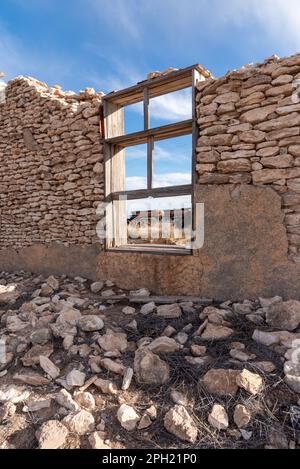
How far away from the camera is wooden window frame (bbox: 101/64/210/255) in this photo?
351cm

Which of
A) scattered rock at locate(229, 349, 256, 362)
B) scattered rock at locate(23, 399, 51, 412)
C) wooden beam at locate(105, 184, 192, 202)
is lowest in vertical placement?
scattered rock at locate(23, 399, 51, 412)

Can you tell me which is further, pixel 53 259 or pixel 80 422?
pixel 53 259

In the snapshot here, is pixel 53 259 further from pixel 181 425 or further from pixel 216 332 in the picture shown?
pixel 181 425

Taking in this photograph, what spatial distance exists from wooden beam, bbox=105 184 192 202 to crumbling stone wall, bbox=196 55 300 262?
276 millimetres

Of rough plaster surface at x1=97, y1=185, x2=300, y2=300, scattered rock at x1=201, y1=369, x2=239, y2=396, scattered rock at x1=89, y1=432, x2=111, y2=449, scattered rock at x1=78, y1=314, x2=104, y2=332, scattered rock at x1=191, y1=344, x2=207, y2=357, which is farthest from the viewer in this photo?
rough plaster surface at x1=97, y1=185, x2=300, y2=300

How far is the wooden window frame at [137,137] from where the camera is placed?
138 inches

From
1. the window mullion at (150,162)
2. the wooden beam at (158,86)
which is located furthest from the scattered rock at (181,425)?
the wooden beam at (158,86)

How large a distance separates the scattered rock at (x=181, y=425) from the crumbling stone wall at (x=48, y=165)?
2989mm

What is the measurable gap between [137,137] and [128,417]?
345cm

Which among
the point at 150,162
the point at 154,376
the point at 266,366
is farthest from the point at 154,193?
the point at 266,366

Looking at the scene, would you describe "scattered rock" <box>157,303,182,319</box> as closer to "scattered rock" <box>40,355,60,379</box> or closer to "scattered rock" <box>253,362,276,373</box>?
"scattered rock" <box>253,362,276,373</box>

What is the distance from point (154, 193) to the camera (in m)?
3.79

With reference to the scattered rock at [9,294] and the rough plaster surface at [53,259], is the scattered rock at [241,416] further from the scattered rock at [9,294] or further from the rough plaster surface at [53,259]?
the scattered rock at [9,294]

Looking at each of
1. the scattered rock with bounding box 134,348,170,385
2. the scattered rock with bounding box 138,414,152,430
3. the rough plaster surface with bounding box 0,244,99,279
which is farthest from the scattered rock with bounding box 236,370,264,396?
the rough plaster surface with bounding box 0,244,99,279
